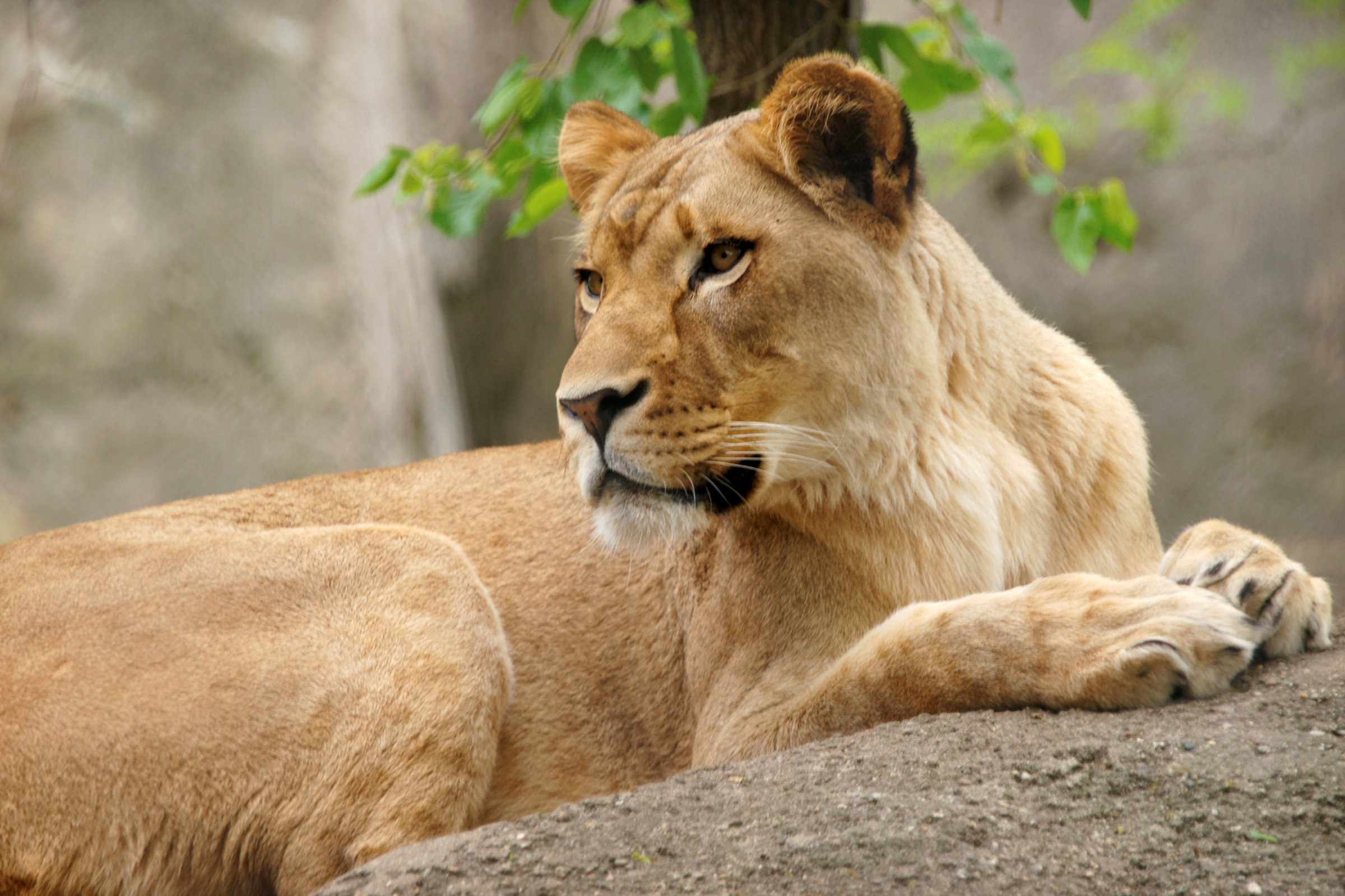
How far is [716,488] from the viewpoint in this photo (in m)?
2.77

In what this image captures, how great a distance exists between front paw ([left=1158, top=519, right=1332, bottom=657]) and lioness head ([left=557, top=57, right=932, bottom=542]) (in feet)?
2.64

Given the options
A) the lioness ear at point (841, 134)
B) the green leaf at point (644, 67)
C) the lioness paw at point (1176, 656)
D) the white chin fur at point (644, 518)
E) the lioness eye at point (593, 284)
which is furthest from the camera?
the green leaf at point (644, 67)

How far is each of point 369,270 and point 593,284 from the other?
14.7ft

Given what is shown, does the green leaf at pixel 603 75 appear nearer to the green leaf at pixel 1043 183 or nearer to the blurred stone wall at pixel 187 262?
the green leaf at pixel 1043 183

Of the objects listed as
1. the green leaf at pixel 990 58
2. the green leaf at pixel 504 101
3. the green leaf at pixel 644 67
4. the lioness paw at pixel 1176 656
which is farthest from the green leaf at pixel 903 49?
the lioness paw at pixel 1176 656

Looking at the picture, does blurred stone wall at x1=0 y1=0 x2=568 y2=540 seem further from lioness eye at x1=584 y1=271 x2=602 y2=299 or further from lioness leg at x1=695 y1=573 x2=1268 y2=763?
lioness leg at x1=695 y1=573 x2=1268 y2=763

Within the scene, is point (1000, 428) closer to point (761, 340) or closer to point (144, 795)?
point (761, 340)

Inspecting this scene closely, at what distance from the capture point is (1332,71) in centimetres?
711

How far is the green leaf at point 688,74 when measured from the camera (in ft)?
12.1

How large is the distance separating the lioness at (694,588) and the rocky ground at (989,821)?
0.76 feet

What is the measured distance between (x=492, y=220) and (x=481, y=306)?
0.57 m

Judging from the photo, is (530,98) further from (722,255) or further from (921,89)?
(722,255)

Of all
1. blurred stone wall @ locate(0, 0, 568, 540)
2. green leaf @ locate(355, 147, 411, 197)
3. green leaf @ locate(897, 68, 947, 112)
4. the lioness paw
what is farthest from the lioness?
blurred stone wall @ locate(0, 0, 568, 540)

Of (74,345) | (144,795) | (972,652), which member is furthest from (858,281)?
(74,345)
